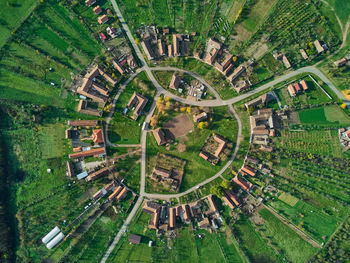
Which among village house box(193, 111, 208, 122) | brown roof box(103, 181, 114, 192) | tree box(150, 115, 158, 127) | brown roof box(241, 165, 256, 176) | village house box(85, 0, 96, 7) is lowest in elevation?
brown roof box(103, 181, 114, 192)

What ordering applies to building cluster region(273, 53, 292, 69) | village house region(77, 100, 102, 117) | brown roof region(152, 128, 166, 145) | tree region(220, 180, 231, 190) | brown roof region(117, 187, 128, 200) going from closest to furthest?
tree region(220, 180, 231, 190) < brown roof region(117, 187, 128, 200) < brown roof region(152, 128, 166, 145) < village house region(77, 100, 102, 117) < building cluster region(273, 53, 292, 69)

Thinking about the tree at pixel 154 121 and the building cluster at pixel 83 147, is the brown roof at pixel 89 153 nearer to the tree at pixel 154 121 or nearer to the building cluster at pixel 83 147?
the building cluster at pixel 83 147

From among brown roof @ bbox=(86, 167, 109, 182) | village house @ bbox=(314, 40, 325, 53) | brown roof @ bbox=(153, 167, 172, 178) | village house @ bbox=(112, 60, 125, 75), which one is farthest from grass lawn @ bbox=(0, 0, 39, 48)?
village house @ bbox=(314, 40, 325, 53)

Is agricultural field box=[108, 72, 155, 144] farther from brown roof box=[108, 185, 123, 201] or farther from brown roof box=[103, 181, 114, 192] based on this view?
brown roof box=[108, 185, 123, 201]

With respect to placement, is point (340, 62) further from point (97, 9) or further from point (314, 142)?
point (97, 9)

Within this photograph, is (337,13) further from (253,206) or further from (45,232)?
(45,232)

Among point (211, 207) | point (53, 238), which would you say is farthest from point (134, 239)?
Answer: point (211, 207)

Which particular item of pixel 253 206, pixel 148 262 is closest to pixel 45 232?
pixel 148 262
